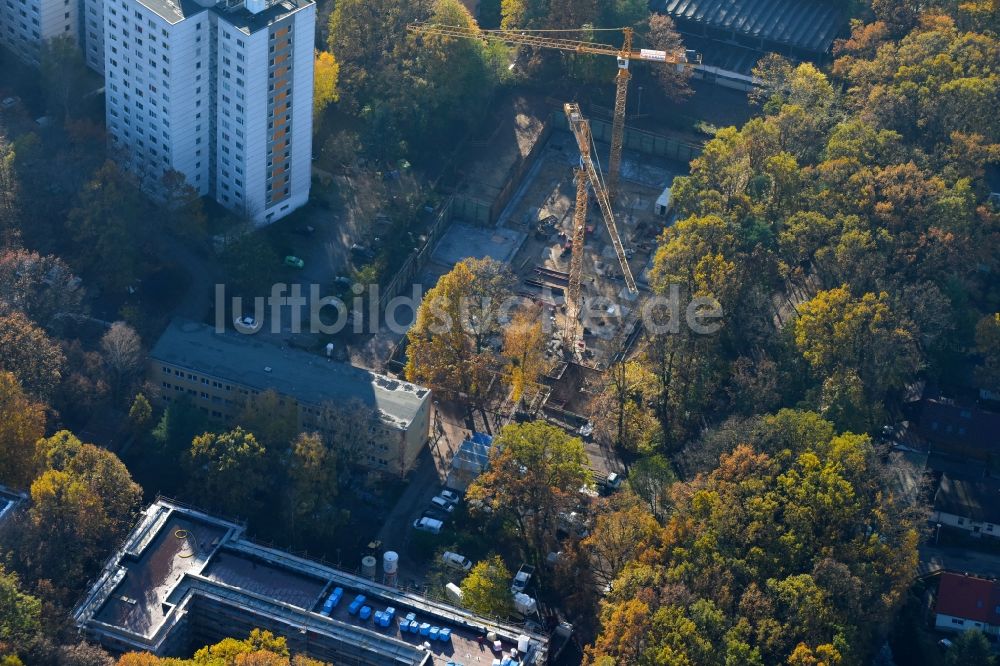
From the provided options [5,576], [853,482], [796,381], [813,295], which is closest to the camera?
[5,576]

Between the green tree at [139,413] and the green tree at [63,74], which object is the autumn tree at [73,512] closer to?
the green tree at [139,413]

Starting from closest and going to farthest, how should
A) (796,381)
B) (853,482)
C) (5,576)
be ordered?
1. (5,576)
2. (853,482)
3. (796,381)

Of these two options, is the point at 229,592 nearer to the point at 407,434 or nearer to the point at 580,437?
the point at 407,434

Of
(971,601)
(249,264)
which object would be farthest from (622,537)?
(249,264)

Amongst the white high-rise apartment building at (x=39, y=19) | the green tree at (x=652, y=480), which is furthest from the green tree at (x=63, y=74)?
the green tree at (x=652, y=480)

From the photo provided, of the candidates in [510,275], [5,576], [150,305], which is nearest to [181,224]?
[150,305]

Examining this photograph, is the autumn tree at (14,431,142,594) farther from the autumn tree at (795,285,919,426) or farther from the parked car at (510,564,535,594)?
the autumn tree at (795,285,919,426)
